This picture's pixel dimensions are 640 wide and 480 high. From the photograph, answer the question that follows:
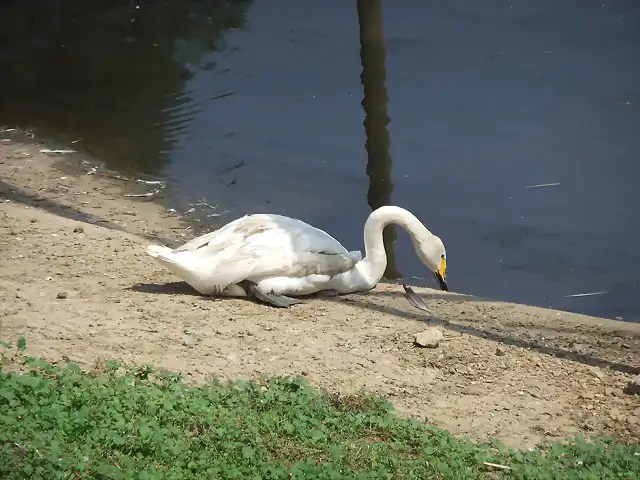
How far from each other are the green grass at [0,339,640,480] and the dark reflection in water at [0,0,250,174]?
19.8 ft

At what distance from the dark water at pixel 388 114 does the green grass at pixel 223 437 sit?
3.59m

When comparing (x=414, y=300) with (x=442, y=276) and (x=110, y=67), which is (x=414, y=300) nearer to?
(x=442, y=276)

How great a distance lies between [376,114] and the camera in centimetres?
1255

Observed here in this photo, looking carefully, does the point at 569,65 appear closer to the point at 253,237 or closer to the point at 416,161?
the point at 416,161

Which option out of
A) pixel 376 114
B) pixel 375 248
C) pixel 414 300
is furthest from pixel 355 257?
pixel 376 114

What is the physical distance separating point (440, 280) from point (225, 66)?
695 cm

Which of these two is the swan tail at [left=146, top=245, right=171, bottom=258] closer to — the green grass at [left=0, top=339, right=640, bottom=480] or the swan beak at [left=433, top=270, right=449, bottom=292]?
the green grass at [left=0, top=339, right=640, bottom=480]

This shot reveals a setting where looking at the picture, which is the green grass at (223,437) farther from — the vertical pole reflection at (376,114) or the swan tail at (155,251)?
the vertical pole reflection at (376,114)

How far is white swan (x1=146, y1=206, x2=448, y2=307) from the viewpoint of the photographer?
757 cm

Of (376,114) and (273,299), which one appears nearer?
(273,299)

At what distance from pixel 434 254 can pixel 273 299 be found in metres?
1.54

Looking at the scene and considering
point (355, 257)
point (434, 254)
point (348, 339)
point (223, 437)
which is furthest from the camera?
point (434, 254)

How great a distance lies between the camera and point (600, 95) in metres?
12.4

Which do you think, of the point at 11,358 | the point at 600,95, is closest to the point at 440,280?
the point at 11,358
